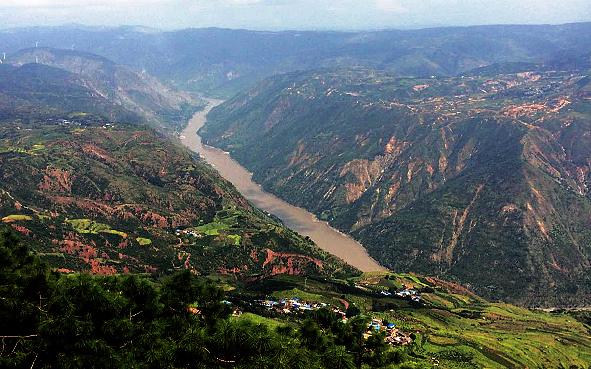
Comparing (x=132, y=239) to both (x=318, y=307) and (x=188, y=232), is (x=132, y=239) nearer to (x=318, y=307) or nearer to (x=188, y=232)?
(x=188, y=232)

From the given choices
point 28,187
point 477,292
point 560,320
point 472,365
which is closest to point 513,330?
point 560,320

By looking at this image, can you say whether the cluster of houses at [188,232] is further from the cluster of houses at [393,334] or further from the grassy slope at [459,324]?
the cluster of houses at [393,334]

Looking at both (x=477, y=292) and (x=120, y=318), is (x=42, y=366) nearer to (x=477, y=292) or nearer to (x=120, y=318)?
(x=120, y=318)

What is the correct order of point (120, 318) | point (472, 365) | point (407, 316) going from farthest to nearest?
point (407, 316) → point (472, 365) → point (120, 318)

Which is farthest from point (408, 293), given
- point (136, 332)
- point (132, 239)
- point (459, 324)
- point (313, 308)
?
point (136, 332)

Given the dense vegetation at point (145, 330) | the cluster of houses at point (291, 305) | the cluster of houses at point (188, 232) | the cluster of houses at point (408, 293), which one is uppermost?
the dense vegetation at point (145, 330)

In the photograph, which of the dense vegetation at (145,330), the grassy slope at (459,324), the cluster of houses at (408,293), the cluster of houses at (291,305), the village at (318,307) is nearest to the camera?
the dense vegetation at (145,330)

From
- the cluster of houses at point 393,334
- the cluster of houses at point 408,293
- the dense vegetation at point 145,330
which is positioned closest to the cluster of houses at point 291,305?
the cluster of houses at point 393,334

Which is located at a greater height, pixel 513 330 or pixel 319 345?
pixel 319 345

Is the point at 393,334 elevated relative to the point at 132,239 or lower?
lower

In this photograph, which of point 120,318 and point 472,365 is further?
point 472,365

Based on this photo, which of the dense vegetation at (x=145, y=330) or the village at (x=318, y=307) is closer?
the dense vegetation at (x=145, y=330)
